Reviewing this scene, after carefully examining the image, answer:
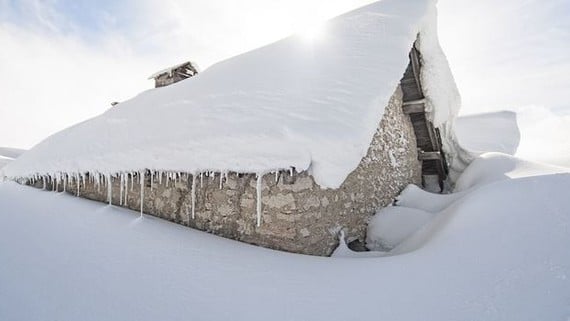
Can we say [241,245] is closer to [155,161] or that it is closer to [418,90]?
[155,161]

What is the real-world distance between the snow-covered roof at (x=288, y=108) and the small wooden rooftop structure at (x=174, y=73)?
8502 millimetres

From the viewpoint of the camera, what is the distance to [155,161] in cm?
353

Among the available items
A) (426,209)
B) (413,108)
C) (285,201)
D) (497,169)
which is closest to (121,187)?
(285,201)

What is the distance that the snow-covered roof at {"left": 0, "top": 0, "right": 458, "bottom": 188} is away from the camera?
8.60ft

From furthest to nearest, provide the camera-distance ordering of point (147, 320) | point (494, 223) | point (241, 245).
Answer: point (241, 245) → point (494, 223) → point (147, 320)

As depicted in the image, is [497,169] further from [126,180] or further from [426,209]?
[126,180]

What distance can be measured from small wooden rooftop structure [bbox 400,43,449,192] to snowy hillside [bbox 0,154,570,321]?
8.14ft

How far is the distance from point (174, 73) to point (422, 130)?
1194 centimetres

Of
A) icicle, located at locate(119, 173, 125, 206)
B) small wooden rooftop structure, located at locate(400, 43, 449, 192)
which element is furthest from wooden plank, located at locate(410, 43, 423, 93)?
icicle, located at locate(119, 173, 125, 206)

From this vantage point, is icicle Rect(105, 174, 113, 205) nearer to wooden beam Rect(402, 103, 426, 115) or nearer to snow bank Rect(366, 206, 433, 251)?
snow bank Rect(366, 206, 433, 251)

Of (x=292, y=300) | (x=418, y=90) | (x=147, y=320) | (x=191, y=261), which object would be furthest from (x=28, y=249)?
(x=418, y=90)

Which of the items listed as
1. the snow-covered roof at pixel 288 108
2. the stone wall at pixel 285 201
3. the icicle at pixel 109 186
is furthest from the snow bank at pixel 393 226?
the icicle at pixel 109 186

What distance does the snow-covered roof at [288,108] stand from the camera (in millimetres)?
2621

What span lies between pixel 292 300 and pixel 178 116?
3138 mm
